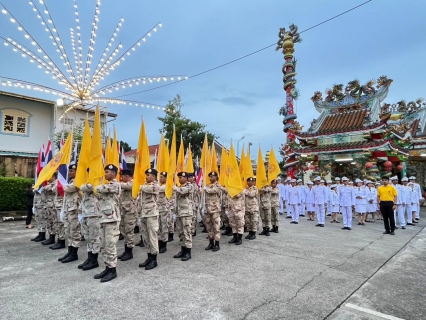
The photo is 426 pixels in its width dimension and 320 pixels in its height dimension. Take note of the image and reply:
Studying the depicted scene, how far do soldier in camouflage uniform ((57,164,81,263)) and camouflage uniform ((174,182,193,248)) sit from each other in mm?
1976

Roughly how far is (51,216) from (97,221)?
2.52m

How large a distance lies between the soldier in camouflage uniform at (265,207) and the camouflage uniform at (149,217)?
4172mm

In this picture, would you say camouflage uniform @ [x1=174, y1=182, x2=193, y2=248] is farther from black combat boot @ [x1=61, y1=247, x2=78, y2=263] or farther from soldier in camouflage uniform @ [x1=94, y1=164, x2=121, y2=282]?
black combat boot @ [x1=61, y1=247, x2=78, y2=263]

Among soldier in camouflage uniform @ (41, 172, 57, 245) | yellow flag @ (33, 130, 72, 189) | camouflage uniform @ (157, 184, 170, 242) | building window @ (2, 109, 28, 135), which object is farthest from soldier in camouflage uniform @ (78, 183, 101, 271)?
building window @ (2, 109, 28, 135)

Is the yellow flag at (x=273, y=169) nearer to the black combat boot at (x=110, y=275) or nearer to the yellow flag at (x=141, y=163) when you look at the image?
the yellow flag at (x=141, y=163)

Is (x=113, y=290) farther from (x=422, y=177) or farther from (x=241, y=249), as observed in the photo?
(x=422, y=177)

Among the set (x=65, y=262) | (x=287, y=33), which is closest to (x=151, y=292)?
(x=65, y=262)

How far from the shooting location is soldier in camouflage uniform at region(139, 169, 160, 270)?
489 centimetres

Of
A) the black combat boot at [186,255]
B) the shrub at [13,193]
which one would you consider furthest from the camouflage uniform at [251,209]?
the shrub at [13,193]

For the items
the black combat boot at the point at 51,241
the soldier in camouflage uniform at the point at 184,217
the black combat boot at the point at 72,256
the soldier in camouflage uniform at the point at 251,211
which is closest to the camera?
the black combat boot at the point at 72,256

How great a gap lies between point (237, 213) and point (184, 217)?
184 centimetres

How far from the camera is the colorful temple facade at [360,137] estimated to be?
1767cm

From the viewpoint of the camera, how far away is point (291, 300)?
3.61m

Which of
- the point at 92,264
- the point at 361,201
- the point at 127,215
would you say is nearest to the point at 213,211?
the point at 127,215
